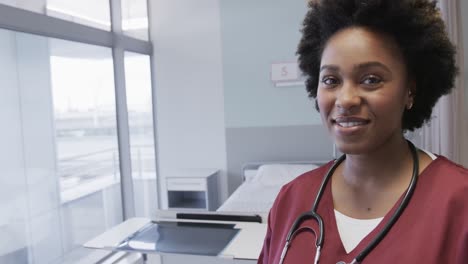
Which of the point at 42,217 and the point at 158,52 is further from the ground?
the point at 158,52

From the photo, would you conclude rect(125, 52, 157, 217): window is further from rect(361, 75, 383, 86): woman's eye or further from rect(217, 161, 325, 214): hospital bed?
rect(361, 75, 383, 86): woman's eye

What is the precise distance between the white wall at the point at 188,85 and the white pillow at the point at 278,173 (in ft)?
2.13

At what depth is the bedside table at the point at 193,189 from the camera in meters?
3.64

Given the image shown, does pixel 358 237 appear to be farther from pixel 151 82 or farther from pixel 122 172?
pixel 151 82

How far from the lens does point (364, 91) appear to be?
728mm

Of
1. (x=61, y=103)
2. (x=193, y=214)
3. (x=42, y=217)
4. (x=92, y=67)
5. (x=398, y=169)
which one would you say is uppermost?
(x=92, y=67)

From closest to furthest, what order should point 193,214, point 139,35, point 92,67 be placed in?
point 193,214 < point 92,67 < point 139,35

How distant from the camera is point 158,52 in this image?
13.5ft

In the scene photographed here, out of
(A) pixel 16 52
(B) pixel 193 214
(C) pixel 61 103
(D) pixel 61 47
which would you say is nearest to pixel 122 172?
(C) pixel 61 103

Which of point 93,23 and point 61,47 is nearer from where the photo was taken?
point 61,47

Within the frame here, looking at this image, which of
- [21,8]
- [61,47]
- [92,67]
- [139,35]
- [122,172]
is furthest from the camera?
[139,35]

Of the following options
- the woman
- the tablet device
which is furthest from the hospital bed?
the woman

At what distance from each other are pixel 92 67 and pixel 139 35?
3.04 ft

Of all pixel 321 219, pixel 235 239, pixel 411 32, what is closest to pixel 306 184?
pixel 321 219
